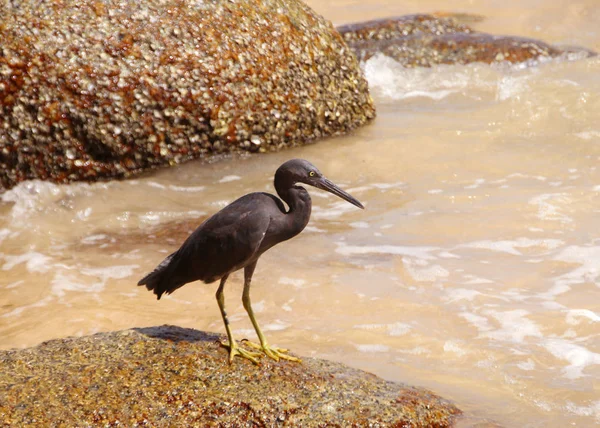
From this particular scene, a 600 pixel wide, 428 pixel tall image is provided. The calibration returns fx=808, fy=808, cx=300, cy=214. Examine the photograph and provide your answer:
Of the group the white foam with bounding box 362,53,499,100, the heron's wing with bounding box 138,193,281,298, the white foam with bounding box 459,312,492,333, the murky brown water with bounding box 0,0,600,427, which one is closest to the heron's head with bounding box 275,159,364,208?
the heron's wing with bounding box 138,193,281,298

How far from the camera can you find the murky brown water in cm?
441

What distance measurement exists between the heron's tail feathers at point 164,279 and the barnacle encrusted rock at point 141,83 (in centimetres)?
310

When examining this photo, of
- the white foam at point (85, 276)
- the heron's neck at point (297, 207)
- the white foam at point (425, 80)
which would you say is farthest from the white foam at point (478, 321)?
the white foam at point (425, 80)

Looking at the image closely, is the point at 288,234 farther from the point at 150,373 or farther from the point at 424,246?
the point at 424,246

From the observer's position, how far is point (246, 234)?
3.46 meters

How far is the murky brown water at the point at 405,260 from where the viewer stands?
14.5 ft

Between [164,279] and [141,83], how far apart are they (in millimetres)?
Result: 3252

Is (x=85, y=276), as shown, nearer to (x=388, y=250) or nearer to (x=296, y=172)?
(x=388, y=250)

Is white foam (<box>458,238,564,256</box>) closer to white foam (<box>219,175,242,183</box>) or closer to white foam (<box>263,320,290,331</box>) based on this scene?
white foam (<box>263,320,290,331</box>)

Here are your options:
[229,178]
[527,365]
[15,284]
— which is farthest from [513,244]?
[15,284]

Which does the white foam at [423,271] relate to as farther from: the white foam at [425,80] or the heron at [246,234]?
the white foam at [425,80]

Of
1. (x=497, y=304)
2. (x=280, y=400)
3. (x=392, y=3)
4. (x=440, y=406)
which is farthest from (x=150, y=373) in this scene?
(x=392, y=3)

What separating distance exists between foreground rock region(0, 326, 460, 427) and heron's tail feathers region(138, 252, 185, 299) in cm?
22

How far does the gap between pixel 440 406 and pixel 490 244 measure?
2.63m
